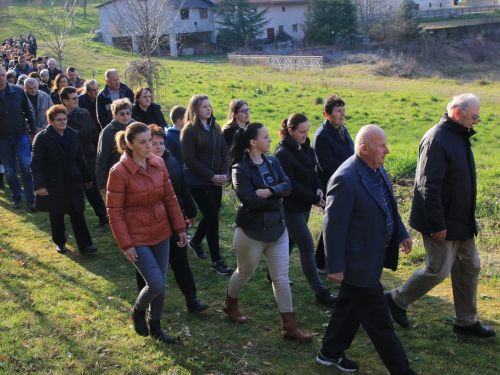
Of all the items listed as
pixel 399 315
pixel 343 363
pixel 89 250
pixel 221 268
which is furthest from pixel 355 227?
pixel 89 250

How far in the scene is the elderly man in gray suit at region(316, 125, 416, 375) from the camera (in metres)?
4.44

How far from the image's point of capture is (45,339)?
17.7 ft

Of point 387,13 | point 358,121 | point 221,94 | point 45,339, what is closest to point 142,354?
point 45,339

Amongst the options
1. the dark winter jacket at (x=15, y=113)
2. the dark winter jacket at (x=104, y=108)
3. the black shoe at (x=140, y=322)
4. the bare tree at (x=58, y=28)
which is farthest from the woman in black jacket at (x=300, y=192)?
the bare tree at (x=58, y=28)

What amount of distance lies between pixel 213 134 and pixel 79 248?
103 inches

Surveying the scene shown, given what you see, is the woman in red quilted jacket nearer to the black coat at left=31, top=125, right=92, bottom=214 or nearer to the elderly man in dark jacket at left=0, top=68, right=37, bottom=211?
the black coat at left=31, top=125, right=92, bottom=214

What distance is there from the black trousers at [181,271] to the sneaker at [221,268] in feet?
3.89

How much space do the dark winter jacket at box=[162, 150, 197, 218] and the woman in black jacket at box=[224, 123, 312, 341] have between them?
2.66 feet

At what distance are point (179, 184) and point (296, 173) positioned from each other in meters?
1.26

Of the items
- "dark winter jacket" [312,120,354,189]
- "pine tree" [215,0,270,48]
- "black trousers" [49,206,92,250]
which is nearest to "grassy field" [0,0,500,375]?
"black trousers" [49,206,92,250]

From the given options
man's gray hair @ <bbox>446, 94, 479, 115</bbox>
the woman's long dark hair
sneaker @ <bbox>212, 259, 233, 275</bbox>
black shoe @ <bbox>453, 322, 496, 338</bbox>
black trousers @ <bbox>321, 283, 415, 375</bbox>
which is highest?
man's gray hair @ <bbox>446, 94, 479, 115</bbox>

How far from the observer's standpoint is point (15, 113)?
984 centimetres

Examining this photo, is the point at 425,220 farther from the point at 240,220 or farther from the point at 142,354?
the point at 142,354

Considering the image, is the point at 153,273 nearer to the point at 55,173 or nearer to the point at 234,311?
the point at 234,311
